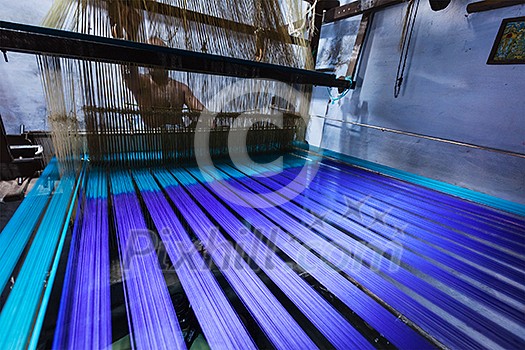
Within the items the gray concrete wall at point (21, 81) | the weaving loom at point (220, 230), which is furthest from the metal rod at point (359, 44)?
the gray concrete wall at point (21, 81)

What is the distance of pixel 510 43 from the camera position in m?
1.71

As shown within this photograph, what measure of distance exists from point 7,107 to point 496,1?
4.90 meters

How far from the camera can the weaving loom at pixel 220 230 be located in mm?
599

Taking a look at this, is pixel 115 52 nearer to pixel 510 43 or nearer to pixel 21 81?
pixel 510 43

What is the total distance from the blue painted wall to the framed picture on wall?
0.04 metres

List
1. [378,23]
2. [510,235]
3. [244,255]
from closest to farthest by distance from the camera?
[244,255] → [510,235] → [378,23]

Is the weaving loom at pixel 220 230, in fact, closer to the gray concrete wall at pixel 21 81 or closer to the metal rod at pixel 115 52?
the metal rod at pixel 115 52

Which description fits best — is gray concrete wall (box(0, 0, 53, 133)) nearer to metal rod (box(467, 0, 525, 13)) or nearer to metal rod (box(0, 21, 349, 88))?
metal rod (box(0, 21, 349, 88))

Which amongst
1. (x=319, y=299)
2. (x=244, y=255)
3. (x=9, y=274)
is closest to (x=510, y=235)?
(x=319, y=299)

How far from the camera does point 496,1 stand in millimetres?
1719

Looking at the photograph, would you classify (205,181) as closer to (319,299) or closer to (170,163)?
(170,163)

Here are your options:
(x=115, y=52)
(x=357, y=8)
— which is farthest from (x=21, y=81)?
(x=357, y=8)

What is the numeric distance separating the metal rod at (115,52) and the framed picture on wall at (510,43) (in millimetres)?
1520

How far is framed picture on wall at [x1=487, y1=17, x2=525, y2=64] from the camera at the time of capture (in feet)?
5.45
